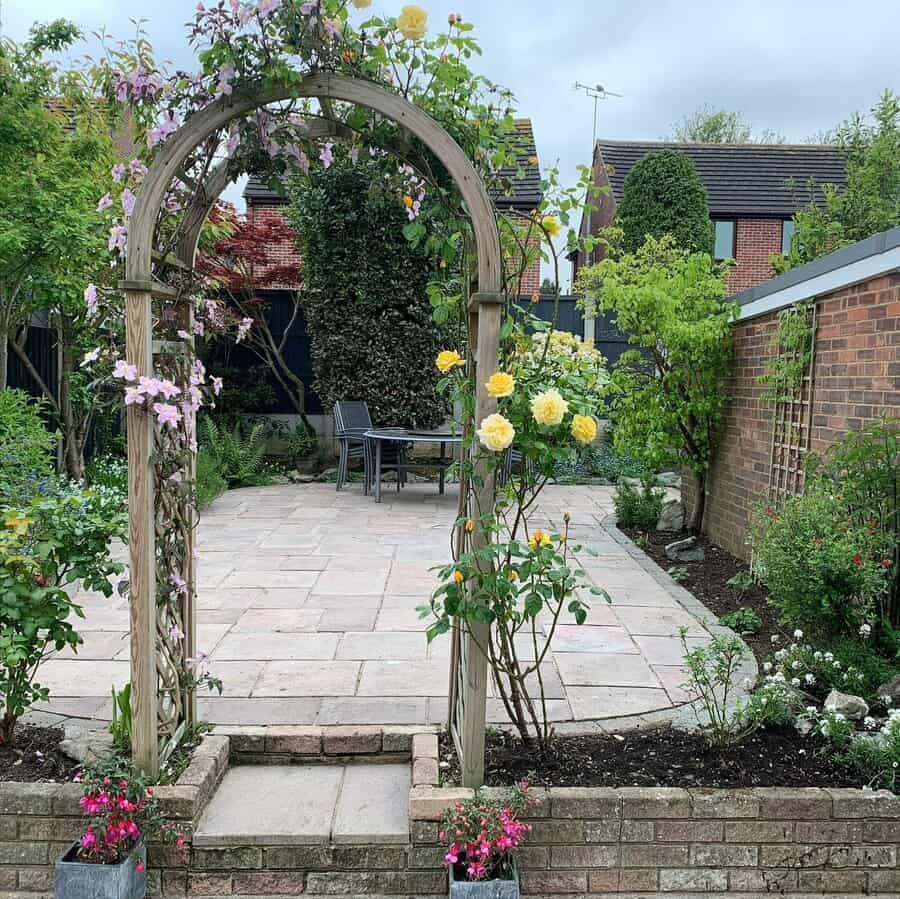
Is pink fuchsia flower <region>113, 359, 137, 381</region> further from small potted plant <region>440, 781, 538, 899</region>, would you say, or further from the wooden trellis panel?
the wooden trellis panel

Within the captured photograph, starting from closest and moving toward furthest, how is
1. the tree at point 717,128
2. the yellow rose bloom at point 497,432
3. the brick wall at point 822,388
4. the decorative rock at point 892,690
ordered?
the yellow rose bloom at point 497,432, the decorative rock at point 892,690, the brick wall at point 822,388, the tree at point 717,128

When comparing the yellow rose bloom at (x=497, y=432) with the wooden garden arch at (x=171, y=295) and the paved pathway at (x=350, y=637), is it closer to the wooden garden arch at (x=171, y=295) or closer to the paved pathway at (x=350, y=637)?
the wooden garden arch at (x=171, y=295)

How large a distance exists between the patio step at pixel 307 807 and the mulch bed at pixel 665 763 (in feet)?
0.73

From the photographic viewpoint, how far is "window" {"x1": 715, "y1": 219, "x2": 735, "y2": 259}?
56.6ft

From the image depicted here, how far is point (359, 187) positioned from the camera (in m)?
9.59

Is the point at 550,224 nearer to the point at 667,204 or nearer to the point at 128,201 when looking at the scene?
the point at 128,201

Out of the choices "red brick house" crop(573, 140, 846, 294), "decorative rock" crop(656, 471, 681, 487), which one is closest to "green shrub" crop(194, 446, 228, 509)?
"decorative rock" crop(656, 471, 681, 487)

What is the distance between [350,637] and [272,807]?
67.7 inches

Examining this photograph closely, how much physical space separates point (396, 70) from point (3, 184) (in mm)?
4488

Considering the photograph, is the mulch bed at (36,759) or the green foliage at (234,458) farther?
the green foliage at (234,458)

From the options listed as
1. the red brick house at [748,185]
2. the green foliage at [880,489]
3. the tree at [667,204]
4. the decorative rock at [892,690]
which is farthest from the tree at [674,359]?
the red brick house at [748,185]

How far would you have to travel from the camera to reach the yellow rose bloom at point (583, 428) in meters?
2.31

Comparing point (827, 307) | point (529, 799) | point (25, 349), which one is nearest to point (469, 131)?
point (529, 799)

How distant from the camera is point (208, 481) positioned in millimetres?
8344
